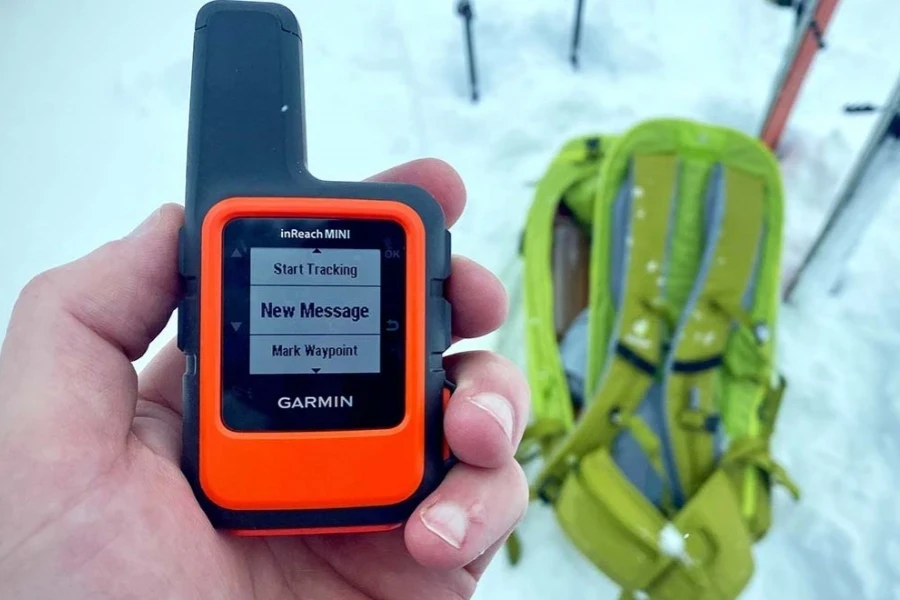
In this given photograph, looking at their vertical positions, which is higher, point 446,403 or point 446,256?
point 446,256

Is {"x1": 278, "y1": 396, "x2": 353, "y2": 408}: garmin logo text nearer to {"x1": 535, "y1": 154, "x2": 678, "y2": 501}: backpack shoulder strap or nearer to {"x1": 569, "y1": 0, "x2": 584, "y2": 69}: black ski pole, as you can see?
{"x1": 535, "y1": 154, "x2": 678, "y2": 501}: backpack shoulder strap

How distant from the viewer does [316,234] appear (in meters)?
0.62

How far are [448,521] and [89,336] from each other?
33 cm

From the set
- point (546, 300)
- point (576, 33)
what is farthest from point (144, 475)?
point (576, 33)

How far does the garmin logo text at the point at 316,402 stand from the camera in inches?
24.2

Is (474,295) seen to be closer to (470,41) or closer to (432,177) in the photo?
(432,177)

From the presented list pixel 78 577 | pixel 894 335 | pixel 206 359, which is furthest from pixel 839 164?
pixel 78 577

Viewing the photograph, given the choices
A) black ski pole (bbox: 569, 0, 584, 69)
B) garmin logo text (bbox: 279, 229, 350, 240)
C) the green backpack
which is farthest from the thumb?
black ski pole (bbox: 569, 0, 584, 69)

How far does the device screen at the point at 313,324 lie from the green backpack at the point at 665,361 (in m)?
0.67

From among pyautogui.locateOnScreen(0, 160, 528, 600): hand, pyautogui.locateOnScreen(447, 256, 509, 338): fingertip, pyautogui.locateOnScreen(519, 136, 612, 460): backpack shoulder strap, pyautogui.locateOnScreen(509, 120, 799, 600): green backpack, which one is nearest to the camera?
pyautogui.locateOnScreen(0, 160, 528, 600): hand

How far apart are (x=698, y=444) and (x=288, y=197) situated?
2.99ft

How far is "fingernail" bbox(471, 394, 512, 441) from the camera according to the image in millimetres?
614

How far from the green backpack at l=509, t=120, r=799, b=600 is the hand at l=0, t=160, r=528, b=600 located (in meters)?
0.55

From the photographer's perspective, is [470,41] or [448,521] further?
[470,41]
